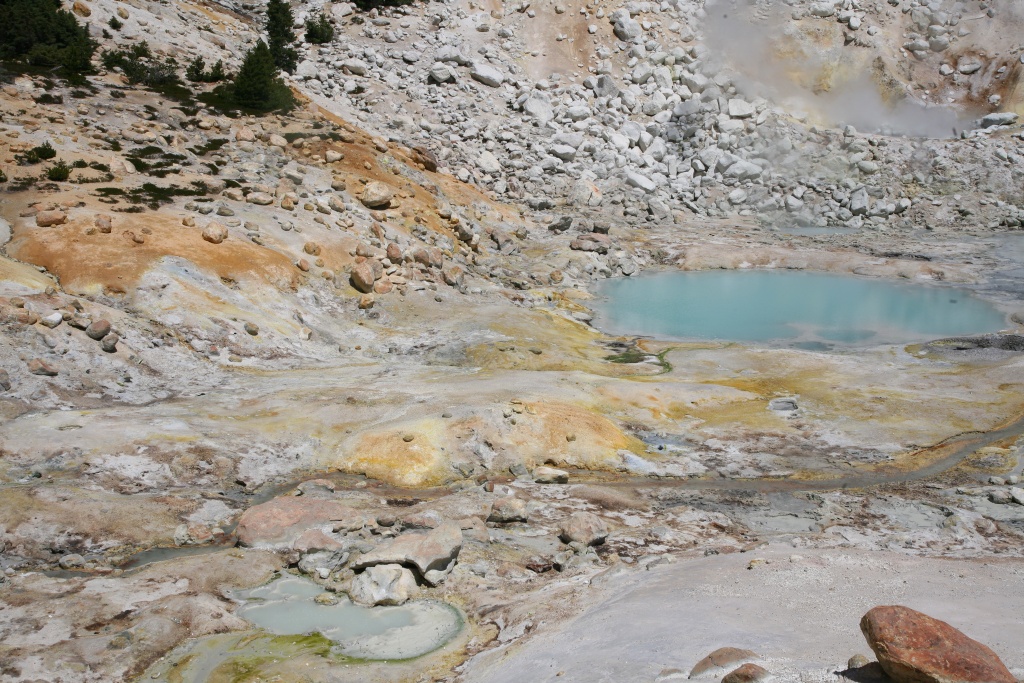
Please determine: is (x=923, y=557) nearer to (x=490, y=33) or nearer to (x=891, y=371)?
(x=891, y=371)

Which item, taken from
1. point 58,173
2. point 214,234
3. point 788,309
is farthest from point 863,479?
point 58,173

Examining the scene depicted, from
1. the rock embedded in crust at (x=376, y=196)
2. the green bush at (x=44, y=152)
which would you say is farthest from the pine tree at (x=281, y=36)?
the green bush at (x=44, y=152)

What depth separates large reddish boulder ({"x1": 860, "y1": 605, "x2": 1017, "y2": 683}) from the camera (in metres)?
6.95

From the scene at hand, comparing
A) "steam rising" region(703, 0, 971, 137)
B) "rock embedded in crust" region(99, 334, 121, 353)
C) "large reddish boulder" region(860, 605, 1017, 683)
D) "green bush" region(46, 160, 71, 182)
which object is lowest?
"rock embedded in crust" region(99, 334, 121, 353)

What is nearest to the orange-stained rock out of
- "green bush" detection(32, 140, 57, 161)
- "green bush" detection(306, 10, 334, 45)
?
"green bush" detection(32, 140, 57, 161)

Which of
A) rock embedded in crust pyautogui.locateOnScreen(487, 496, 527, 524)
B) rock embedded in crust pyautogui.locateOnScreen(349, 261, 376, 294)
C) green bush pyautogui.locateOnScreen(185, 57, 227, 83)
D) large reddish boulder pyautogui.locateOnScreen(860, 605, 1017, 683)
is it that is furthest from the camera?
green bush pyautogui.locateOnScreen(185, 57, 227, 83)

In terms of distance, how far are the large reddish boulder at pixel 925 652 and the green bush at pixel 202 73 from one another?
3844 cm

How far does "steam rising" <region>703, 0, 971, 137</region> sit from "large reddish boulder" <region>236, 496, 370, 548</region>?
4847 centimetres

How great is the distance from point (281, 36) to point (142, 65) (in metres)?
13.0

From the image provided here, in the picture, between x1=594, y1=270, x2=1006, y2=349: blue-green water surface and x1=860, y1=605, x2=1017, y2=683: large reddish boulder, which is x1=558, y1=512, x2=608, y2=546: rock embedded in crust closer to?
x1=860, y1=605, x2=1017, y2=683: large reddish boulder

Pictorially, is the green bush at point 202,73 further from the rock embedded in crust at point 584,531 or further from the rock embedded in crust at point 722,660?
the rock embedded in crust at point 722,660

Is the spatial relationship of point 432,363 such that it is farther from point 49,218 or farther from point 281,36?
point 281,36

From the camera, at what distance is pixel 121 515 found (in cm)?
1424

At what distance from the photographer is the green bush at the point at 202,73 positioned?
1527 inches
